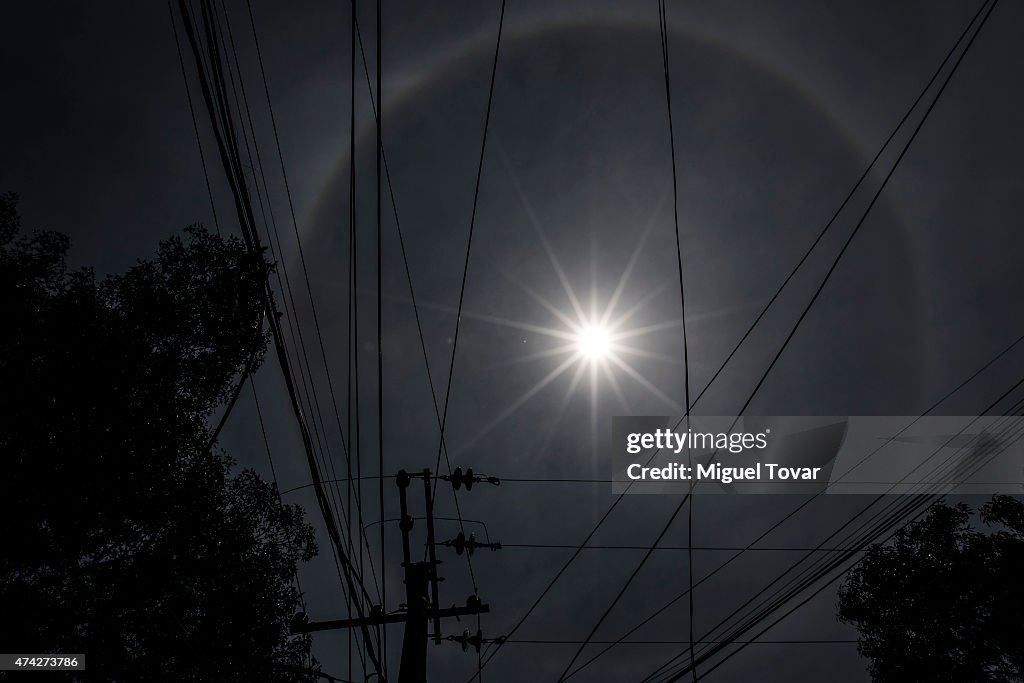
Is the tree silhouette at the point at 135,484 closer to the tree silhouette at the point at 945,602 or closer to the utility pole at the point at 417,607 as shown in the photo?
the utility pole at the point at 417,607

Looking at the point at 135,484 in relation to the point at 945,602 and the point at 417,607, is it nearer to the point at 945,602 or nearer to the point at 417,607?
the point at 417,607

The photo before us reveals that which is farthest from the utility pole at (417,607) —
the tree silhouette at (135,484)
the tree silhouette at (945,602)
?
the tree silhouette at (945,602)

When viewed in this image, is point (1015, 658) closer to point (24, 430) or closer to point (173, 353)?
point (173, 353)

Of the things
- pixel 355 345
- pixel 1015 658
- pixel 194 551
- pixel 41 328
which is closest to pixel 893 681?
pixel 1015 658

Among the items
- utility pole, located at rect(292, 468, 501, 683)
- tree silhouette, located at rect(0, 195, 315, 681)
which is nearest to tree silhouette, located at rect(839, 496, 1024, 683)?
utility pole, located at rect(292, 468, 501, 683)

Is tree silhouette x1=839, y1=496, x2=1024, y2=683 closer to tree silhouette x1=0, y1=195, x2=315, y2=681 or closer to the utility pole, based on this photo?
the utility pole

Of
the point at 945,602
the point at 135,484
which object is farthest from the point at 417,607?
the point at 945,602

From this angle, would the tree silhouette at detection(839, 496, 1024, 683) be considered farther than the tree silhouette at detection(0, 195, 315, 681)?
Yes
